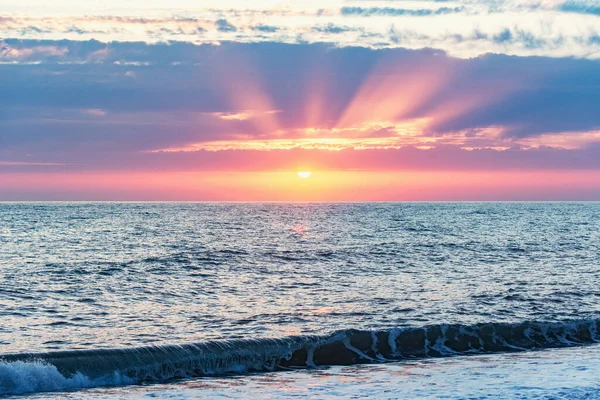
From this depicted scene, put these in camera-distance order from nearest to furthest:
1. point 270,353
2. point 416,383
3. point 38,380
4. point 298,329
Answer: point 416,383, point 38,380, point 270,353, point 298,329

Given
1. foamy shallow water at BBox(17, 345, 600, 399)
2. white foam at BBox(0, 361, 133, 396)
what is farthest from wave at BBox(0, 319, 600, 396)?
foamy shallow water at BBox(17, 345, 600, 399)

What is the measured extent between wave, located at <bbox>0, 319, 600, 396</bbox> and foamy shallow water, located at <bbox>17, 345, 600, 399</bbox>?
2.55 feet

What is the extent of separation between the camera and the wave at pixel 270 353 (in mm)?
17703

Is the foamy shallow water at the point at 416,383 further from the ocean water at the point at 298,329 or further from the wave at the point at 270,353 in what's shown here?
the wave at the point at 270,353

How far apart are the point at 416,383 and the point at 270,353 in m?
5.31

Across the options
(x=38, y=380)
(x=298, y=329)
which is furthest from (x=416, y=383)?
(x=38, y=380)

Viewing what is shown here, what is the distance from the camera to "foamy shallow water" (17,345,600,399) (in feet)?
50.0

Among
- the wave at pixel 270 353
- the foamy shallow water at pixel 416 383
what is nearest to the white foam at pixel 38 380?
the wave at pixel 270 353

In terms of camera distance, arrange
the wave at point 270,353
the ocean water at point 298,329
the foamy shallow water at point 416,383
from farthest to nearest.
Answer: the wave at point 270,353 < the ocean water at point 298,329 < the foamy shallow water at point 416,383

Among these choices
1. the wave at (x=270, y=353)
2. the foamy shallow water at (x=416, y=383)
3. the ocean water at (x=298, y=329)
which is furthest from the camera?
the wave at (x=270, y=353)

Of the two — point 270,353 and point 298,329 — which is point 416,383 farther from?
point 298,329

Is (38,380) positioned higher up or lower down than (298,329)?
lower down

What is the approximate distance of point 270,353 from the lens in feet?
66.5

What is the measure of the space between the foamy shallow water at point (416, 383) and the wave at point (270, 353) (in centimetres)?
78
